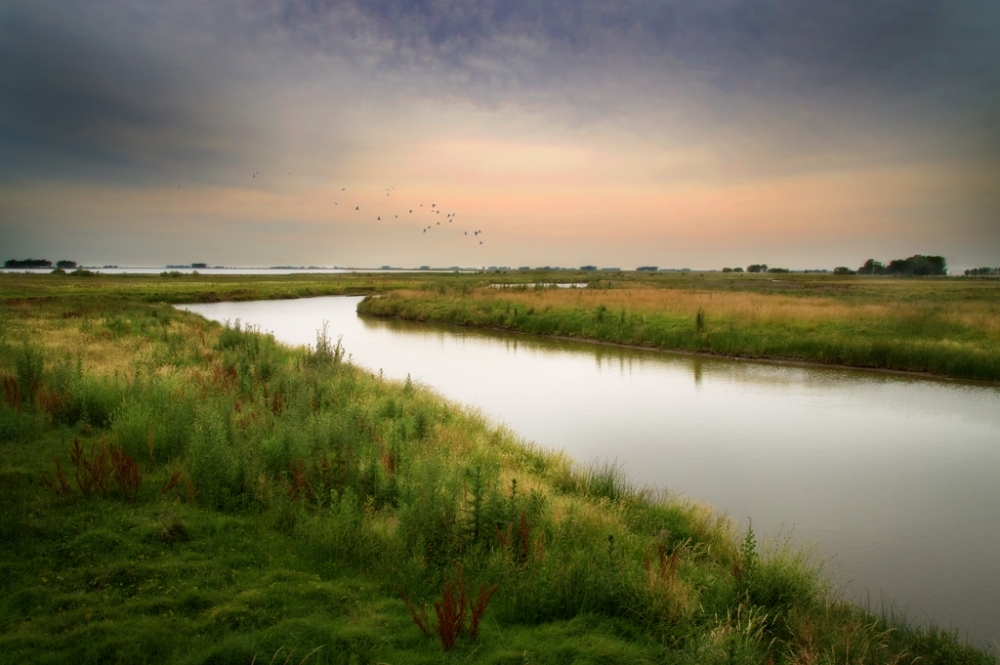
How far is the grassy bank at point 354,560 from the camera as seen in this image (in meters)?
4.04

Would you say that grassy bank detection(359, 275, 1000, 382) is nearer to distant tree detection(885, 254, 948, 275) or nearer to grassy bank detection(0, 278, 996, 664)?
grassy bank detection(0, 278, 996, 664)

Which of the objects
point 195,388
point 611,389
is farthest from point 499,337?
point 195,388

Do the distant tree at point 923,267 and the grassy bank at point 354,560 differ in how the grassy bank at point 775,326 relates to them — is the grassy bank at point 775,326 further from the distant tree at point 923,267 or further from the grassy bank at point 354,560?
the distant tree at point 923,267

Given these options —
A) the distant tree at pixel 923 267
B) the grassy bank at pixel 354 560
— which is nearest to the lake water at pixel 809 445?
the grassy bank at pixel 354 560

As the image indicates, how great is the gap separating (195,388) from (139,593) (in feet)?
22.9

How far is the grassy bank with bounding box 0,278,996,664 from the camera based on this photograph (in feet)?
13.3

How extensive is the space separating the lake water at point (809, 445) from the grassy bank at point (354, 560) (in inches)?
56.4

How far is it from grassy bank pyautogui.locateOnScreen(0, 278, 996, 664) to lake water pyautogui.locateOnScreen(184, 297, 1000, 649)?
4.70 ft

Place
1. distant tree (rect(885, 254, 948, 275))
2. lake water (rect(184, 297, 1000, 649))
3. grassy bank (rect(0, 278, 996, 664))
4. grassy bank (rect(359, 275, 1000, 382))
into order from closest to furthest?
grassy bank (rect(0, 278, 996, 664)) < lake water (rect(184, 297, 1000, 649)) < grassy bank (rect(359, 275, 1000, 382)) < distant tree (rect(885, 254, 948, 275))

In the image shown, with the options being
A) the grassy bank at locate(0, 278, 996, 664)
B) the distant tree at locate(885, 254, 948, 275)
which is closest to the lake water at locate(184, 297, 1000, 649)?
the grassy bank at locate(0, 278, 996, 664)

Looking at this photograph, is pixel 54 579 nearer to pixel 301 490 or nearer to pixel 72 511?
pixel 72 511

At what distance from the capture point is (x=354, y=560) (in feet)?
17.3

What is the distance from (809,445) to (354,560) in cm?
993

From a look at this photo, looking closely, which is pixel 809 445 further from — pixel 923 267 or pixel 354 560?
pixel 923 267
